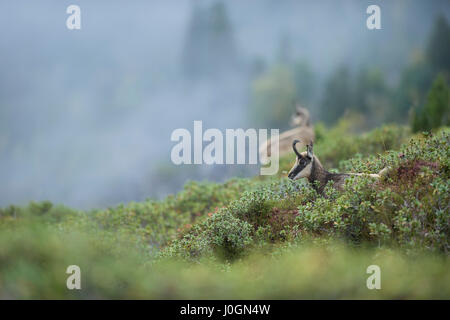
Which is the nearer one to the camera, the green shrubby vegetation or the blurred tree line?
the green shrubby vegetation

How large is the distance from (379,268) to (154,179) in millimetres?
9042

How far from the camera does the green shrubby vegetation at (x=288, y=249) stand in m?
3.23

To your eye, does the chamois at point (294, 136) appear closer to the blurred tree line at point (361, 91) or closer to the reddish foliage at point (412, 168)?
the reddish foliage at point (412, 168)

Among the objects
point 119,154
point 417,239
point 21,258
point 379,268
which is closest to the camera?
point 21,258

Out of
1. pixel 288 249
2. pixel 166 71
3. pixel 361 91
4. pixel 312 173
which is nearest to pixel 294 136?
pixel 312 173

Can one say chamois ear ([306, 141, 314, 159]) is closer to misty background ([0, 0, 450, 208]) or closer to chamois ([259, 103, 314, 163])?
chamois ([259, 103, 314, 163])

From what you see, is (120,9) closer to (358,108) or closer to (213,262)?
(358,108)

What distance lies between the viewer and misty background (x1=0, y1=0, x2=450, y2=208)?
17.3 metres

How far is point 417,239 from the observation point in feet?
13.0

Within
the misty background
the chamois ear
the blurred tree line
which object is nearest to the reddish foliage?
the chamois ear

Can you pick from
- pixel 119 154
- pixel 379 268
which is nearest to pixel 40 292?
pixel 379 268

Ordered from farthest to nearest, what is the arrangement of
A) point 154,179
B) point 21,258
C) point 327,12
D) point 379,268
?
point 327,12 → point 154,179 → point 379,268 → point 21,258

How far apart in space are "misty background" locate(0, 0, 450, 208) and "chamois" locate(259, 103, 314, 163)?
5.71 meters

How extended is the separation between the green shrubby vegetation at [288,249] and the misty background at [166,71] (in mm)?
10636
